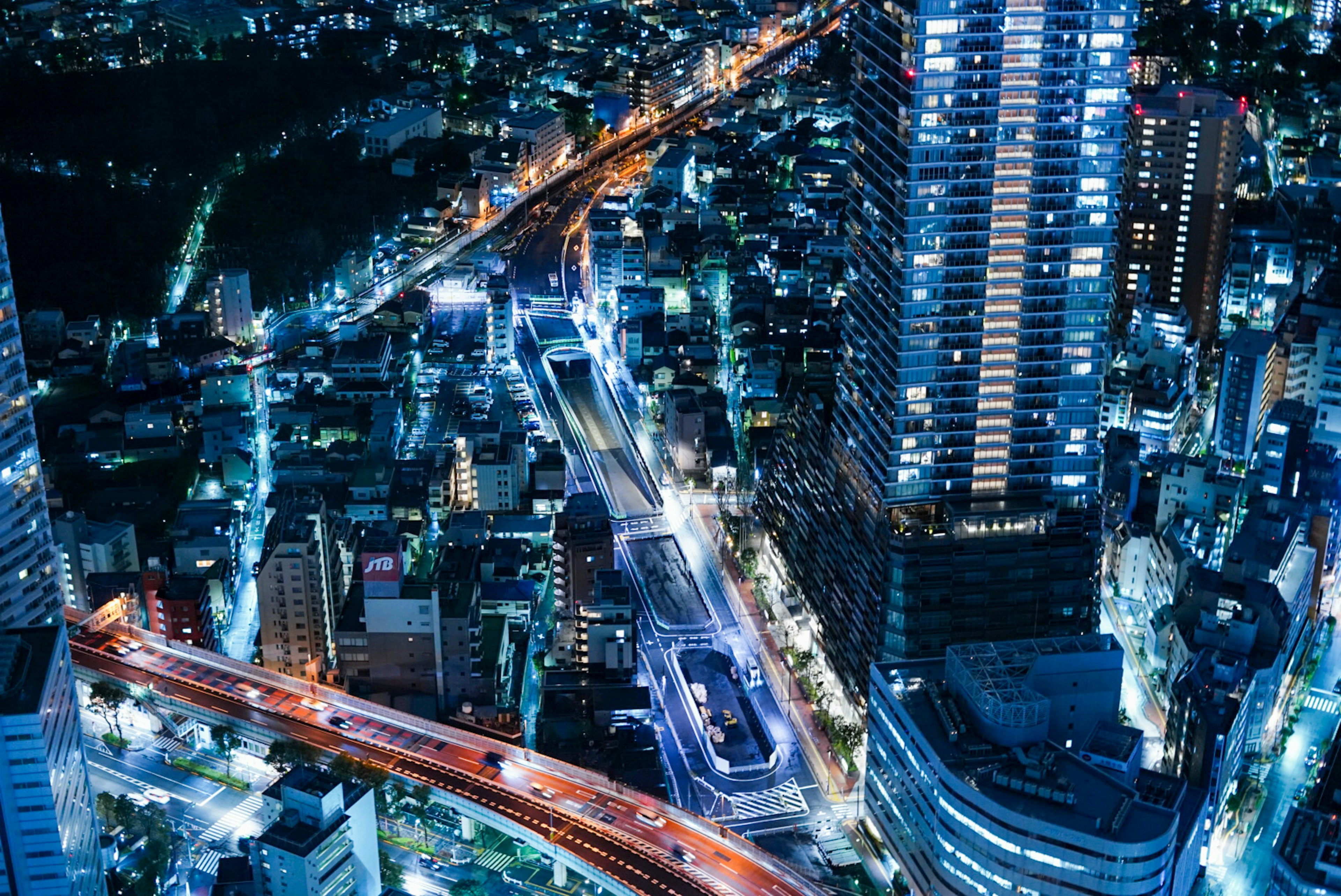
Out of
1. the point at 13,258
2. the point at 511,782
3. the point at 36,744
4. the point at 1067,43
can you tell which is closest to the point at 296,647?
the point at 511,782

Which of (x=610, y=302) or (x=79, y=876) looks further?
(x=610, y=302)

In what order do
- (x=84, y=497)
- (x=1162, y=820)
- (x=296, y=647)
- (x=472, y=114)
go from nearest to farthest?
(x=1162, y=820), (x=296, y=647), (x=84, y=497), (x=472, y=114)

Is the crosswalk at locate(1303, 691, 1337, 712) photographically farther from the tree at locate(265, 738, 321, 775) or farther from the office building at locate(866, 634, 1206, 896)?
the tree at locate(265, 738, 321, 775)

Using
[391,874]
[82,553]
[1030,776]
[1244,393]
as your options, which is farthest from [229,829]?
[1244,393]

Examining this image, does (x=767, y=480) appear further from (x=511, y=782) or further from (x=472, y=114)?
(x=472, y=114)

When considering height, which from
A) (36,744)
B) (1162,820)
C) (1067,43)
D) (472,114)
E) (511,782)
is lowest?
(511,782)

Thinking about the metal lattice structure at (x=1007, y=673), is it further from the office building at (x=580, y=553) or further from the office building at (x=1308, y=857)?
the office building at (x=580, y=553)

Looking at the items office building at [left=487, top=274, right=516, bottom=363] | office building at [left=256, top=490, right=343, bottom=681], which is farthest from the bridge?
office building at [left=487, top=274, right=516, bottom=363]

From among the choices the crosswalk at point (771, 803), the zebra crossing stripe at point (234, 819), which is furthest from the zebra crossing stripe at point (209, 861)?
the crosswalk at point (771, 803)
